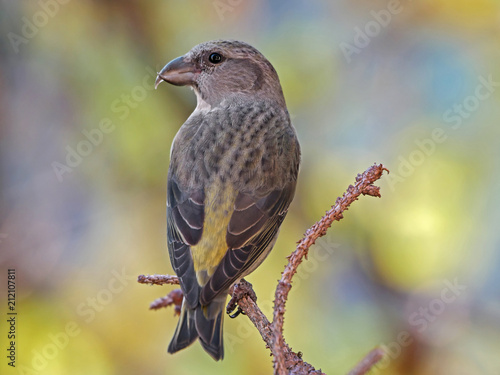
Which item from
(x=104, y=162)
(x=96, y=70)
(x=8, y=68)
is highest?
(x=8, y=68)

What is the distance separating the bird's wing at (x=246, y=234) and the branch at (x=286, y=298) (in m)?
0.15

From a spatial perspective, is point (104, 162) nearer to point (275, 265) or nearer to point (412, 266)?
point (275, 265)

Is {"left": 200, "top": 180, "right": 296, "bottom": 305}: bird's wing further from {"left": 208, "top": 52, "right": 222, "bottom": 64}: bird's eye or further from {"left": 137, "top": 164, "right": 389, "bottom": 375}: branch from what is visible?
{"left": 208, "top": 52, "right": 222, "bottom": 64}: bird's eye

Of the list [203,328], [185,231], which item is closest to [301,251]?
[203,328]

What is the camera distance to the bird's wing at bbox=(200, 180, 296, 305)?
2.83 m

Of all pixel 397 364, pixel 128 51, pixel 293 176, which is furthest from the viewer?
pixel 128 51

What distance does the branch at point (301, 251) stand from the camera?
1568 millimetres

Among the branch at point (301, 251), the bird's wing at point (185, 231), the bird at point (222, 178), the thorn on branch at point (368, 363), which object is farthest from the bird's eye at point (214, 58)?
the thorn on branch at point (368, 363)

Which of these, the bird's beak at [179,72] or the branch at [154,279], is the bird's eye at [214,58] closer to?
the bird's beak at [179,72]

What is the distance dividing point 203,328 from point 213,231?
0.50m

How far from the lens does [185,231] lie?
3043 millimetres

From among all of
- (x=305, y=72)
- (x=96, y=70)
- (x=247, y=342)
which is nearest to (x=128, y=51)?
(x=96, y=70)

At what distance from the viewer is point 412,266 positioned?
12.7 ft

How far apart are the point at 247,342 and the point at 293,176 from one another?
3.64 feet
